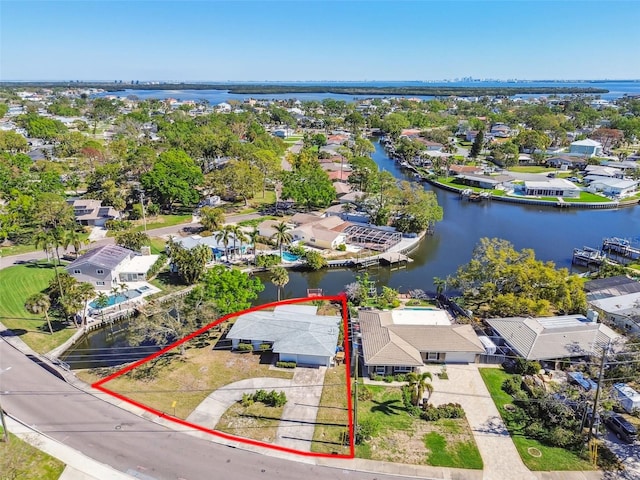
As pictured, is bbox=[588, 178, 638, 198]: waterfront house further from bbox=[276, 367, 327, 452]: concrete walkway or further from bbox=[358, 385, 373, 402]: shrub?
bbox=[276, 367, 327, 452]: concrete walkway

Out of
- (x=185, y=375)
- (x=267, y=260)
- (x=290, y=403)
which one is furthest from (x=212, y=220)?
(x=290, y=403)

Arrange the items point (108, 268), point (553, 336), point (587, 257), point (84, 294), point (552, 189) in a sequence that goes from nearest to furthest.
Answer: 1. point (553, 336)
2. point (84, 294)
3. point (108, 268)
4. point (587, 257)
5. point (552, 189)

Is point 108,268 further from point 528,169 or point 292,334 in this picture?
point 528,169

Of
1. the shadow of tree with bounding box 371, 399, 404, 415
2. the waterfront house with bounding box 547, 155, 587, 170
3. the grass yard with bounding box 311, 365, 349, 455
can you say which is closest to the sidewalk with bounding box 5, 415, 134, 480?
the grass yard with bounding box 311, 365, 349, 455

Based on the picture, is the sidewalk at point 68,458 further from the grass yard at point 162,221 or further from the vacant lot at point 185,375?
the grass yard at point 162,221

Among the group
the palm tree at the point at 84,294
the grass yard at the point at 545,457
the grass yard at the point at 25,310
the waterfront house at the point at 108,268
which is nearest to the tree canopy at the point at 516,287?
the grass yard at the point at 545,457
